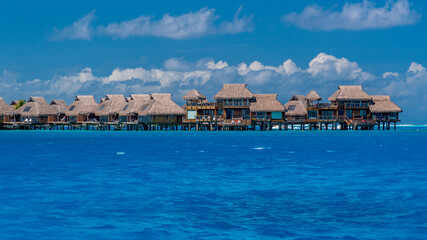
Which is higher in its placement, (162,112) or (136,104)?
(136,104)

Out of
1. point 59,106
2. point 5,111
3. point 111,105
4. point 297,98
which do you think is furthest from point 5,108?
point 297,98

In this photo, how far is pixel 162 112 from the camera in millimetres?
87188

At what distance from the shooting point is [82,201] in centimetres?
1778

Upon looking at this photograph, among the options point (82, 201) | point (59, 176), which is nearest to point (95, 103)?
point (59, 176)

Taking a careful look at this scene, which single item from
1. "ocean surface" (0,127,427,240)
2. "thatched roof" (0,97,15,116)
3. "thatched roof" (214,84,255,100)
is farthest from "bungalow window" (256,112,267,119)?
"ocean surface" (0,127,427,240)

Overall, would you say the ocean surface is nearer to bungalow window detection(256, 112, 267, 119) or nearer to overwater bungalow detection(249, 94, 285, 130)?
overwater bungalow detection(249, 94, 285, 130)

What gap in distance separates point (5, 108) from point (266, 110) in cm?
5416

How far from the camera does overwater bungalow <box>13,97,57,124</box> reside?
103875 mm

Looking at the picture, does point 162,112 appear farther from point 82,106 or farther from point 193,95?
point 82,106

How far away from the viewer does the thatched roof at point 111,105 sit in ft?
320


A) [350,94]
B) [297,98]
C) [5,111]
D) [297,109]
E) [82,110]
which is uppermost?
[350,94]

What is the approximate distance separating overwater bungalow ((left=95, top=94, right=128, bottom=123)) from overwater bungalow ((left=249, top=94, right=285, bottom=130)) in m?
25.3

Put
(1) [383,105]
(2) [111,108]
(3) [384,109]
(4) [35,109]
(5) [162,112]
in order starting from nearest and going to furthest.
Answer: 1. (5) [162,112]
2. (3) [384,109]
3. (1) [383,105]
4. (2) [111,108]
5. (4) [35,109]

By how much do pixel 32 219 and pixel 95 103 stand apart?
9260cm
